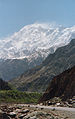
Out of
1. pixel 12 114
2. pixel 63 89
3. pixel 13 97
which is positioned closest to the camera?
pixel 12 114

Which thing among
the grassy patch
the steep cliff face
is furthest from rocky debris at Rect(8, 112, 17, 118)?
the grassy patch

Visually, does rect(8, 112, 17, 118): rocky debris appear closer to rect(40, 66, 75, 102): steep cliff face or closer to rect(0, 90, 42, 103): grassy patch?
rect(40, 66, 75, 102): steep cliff face

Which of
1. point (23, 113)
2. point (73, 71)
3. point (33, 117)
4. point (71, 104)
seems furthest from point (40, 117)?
point (73, 71)

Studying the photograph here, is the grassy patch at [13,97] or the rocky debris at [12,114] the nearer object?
the rocky debris at [12,114]

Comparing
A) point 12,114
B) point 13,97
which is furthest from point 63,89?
point 13,97

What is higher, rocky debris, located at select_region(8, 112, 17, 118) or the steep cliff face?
the steep cliff face

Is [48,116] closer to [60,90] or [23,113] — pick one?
[23,113]

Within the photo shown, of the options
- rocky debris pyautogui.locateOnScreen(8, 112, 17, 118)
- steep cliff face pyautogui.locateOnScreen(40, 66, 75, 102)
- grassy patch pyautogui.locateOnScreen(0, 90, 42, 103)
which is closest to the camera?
rocky debris pyautogui.locateOnScreen(8, 112, 17, 118)

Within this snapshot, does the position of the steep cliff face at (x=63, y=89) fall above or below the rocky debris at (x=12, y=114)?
above

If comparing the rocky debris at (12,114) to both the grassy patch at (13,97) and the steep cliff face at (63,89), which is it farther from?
the grassy patch at (13,97)

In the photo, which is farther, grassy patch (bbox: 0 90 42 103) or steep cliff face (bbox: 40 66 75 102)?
grassy patch (bbox: 0 90 42 103)

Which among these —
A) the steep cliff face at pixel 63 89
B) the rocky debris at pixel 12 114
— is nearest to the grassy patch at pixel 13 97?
the steep cliff face at pixel 63 89

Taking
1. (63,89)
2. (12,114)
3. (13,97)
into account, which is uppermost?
(13,97)

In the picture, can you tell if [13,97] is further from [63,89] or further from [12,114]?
[12,114]
